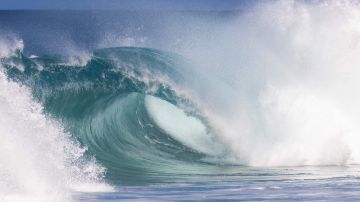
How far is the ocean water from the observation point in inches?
639

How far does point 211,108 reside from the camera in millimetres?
22359

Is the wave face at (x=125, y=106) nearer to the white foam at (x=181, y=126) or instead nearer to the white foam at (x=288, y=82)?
the white foam at (x=181, y=126)

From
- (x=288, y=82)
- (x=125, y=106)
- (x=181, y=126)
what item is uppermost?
(x=288, y=82)

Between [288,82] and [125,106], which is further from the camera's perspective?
[125,106]

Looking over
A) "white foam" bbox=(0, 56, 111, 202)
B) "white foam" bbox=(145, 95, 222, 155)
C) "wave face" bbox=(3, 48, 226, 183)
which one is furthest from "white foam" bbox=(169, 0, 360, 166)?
"white foam" bbox=(0, 56, 111, 202)

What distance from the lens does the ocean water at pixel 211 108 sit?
639 inches

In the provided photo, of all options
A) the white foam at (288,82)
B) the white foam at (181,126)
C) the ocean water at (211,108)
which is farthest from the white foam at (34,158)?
the white foam at (181,126)

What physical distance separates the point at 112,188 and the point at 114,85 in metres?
7.65

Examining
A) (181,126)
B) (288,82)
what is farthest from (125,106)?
(288,82)

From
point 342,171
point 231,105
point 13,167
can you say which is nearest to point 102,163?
point 231,105

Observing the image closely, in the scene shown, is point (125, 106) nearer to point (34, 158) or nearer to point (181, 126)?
point (181, 126)

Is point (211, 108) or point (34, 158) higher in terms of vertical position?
point (211, 108)

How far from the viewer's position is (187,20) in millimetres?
37156

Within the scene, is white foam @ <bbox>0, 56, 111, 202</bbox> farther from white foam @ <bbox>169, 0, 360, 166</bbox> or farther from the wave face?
white foam @ <bbox>169, 0, 360, 166</bbox>
